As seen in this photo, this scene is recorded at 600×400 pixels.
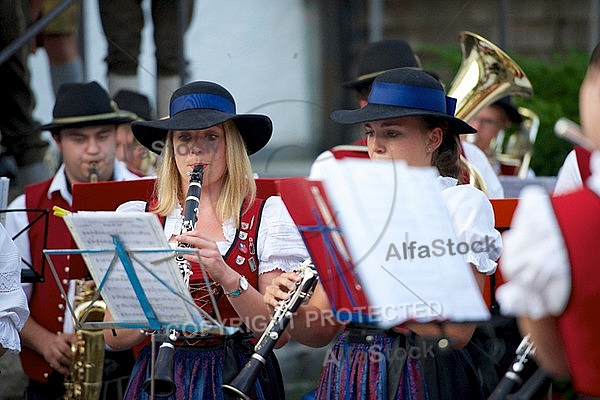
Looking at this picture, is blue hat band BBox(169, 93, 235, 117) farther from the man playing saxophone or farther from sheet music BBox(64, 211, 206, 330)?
the man playing saxophone

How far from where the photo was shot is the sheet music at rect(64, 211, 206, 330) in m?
2.97

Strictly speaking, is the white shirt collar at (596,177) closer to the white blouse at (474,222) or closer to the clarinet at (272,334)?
the white blouse at (474,222)

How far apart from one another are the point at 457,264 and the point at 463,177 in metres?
1.21

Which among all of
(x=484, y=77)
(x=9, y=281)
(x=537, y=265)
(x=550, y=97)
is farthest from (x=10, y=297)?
(x=550, y=97)

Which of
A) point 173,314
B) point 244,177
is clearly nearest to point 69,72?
point 244,177

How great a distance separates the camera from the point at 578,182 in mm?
3406

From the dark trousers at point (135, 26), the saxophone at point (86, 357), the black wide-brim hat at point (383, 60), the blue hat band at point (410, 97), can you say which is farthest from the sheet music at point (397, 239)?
the dark trousers at point (135, 26)

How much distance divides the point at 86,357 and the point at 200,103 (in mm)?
1557

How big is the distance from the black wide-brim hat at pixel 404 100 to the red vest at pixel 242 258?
0.45m

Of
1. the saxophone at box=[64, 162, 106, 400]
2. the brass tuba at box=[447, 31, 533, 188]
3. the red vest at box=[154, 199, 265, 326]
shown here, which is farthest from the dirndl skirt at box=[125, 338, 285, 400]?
the brass tuba at box=[447, 31, 533, 188]

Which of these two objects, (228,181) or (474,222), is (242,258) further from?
(474,222)

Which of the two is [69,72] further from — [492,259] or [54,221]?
[492,259]

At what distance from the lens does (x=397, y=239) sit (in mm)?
2648

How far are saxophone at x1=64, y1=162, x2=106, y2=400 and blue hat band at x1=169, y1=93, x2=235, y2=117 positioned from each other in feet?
4.23
